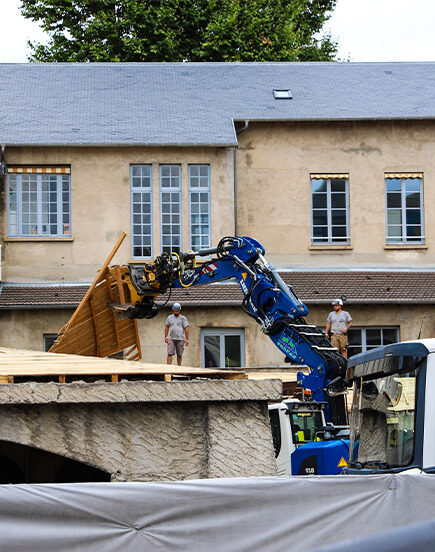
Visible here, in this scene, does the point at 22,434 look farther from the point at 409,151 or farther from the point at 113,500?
the point at 409,151

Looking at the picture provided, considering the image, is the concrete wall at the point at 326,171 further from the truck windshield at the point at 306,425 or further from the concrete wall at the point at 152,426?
the concrete wall at the point at 152,426

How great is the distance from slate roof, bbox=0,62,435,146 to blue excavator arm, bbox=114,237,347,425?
412 inches

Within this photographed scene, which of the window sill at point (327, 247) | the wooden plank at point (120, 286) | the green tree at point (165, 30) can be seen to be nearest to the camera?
the wooden plank at point (120, 286)

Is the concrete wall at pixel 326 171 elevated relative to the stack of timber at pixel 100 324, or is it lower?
elevated

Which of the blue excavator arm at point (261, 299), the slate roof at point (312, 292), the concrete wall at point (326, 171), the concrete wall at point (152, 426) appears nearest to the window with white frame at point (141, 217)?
the slate roof at point (312, 292)

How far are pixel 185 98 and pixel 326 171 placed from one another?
494 centimetres

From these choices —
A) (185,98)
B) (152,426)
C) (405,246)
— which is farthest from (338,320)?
(152,426)

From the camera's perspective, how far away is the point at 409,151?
29.6 metres

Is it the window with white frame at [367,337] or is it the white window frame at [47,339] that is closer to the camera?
the white window frame at [47,339]

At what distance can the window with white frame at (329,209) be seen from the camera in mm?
29500

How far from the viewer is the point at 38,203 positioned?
2838cm

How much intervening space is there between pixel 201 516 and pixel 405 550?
121 cm

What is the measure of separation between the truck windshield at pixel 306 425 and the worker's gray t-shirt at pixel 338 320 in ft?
31.6

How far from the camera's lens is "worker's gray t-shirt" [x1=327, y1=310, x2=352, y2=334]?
83.4 ft
